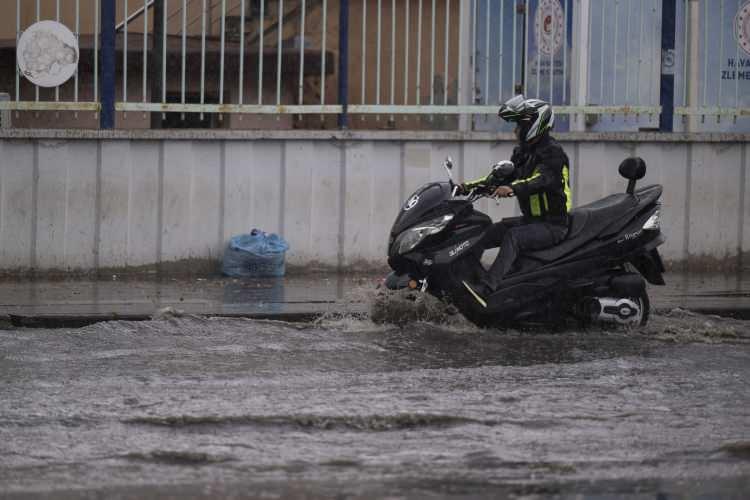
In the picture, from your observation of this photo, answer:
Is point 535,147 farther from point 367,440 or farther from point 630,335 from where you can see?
point 367,440

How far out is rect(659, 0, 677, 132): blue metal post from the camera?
43.3ft

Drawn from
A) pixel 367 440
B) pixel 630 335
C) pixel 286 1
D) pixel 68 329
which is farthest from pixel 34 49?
pixel 367 440

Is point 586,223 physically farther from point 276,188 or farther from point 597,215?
point 276,188

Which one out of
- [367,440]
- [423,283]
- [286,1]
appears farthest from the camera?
[286,1]

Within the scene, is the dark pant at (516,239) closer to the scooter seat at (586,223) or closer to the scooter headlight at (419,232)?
the scooter seat at (586,223)

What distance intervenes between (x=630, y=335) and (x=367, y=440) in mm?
3673

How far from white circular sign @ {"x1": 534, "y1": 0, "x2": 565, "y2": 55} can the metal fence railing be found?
0.01 m

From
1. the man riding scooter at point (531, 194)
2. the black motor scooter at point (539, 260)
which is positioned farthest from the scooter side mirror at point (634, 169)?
the man riding scooter at point (531, 194)

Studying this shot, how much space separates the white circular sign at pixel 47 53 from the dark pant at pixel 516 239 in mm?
4688

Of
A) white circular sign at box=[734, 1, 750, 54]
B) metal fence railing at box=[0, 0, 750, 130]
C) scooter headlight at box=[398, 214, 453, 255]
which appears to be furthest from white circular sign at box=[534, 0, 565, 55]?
scooter headlight at box=[398, 214, 453, 255]

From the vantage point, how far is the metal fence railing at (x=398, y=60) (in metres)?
12.3

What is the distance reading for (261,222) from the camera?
41.0 ft

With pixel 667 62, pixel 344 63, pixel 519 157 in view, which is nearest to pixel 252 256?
pixel 344 63

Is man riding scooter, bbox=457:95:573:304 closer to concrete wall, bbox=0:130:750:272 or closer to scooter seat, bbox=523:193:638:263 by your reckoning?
scooter seat, bbox=523:193:638:263
